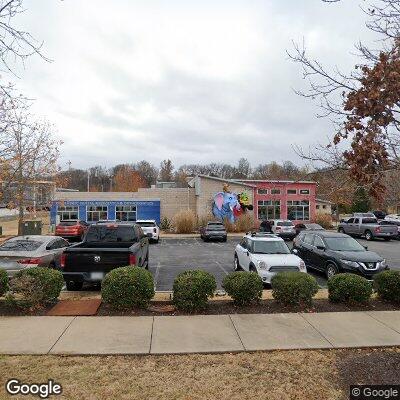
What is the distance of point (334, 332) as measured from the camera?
21.1 ft

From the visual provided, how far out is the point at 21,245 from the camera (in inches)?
439

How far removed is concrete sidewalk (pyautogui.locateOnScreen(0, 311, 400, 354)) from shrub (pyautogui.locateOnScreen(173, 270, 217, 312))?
31 cm

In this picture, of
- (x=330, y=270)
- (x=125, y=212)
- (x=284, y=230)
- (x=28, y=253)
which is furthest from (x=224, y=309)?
(x=125, y=212)

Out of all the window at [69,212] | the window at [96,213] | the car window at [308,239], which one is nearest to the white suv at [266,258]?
the car window at [308,239]

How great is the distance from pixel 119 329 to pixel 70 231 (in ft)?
80.7

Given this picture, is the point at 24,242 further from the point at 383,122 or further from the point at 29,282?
the point at 383,122

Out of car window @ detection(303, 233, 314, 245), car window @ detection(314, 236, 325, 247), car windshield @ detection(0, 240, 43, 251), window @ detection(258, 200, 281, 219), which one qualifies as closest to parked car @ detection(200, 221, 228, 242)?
window @ detection(258, 200, 281, 219)

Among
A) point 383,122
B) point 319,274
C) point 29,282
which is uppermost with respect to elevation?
point 383,122

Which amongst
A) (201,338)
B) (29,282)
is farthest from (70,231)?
(201,338)

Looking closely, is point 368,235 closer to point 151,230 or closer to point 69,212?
point 151,230

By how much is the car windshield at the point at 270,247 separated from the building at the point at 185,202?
29.6m

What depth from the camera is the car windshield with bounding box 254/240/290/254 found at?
40.8 feet

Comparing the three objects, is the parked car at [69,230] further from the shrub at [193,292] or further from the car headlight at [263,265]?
the shrub at [193,292]

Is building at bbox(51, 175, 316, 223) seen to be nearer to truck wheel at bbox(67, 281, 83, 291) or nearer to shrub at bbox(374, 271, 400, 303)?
truck wheel at bbox(67, 281, 83, 291)
